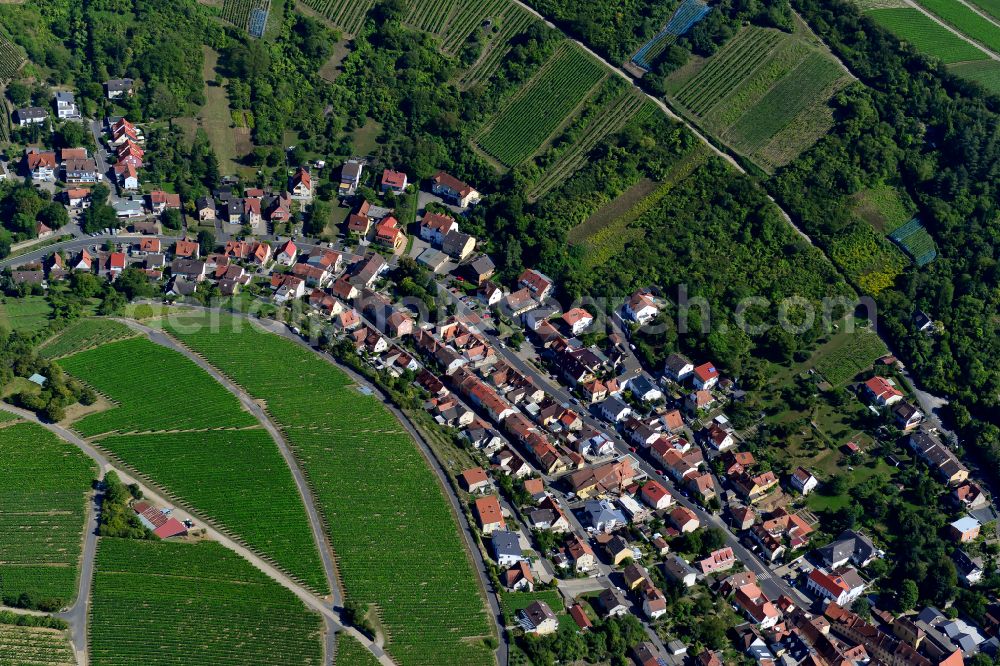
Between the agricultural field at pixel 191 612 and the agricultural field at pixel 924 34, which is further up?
the agricultural field at pixel 924 34

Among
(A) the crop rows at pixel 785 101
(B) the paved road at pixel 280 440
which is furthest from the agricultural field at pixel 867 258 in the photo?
(B) the paved road at pixel 280 440

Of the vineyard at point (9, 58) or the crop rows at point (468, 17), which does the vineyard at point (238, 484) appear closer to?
the vineyard at point (9, 58)

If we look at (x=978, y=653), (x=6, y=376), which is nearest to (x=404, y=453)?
(x=6, y=376)

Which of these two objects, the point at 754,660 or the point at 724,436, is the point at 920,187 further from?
the point at 754,660

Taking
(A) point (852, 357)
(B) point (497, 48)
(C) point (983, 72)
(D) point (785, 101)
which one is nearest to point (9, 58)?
(B) point (497, 48)

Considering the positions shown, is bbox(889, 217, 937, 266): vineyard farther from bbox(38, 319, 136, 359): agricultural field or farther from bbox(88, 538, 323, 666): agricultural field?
bbox(38, 319, 136, 359): agricultural field

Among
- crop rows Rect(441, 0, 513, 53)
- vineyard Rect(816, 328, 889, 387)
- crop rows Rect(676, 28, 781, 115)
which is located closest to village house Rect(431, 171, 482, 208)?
crop rows Rect(441, 0, 513, 53)
